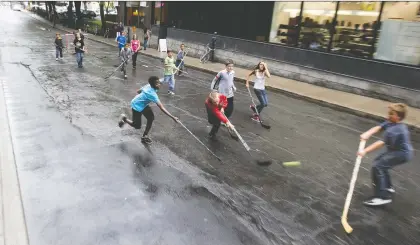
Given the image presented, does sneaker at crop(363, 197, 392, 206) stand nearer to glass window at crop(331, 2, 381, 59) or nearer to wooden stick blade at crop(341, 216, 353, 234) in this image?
wooden stick blade at crop(341, 216, 353, 234)

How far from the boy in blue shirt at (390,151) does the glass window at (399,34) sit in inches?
376

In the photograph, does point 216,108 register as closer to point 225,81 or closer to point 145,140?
point 225,81

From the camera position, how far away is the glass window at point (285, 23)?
17.8 m

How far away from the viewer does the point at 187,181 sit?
6059mm

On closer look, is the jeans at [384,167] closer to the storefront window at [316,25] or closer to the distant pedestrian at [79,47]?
the storefront window at [316,25]

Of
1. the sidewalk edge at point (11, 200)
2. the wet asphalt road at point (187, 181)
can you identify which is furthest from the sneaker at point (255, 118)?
the sidewalk edge at point (11, 200)

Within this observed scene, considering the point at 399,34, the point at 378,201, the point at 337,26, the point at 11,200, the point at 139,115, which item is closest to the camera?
the point at 11,200

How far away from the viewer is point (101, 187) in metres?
5.62

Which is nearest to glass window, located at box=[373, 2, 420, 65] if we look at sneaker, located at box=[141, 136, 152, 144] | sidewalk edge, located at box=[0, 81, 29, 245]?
sneaker, located at box=[141, 136, 152, 144]

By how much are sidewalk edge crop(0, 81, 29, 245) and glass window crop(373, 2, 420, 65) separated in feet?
Result: 46.1

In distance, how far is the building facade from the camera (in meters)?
13.4

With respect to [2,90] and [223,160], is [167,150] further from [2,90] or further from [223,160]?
[2,90]

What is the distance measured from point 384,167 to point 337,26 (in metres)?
12.2

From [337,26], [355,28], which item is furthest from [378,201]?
[337,26]
